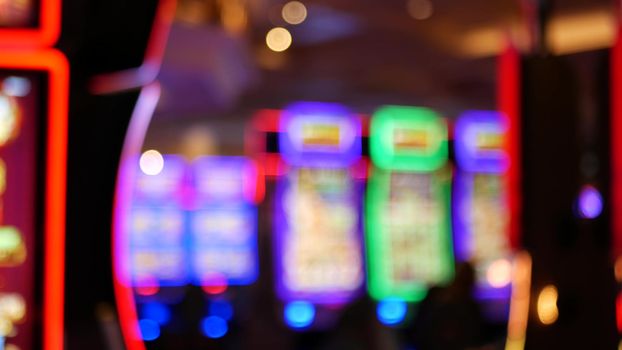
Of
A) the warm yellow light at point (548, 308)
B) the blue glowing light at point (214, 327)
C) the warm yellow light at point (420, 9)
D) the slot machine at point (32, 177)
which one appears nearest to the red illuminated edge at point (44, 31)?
the slot machine at point (32, 177)

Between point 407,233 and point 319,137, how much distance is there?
764 mm

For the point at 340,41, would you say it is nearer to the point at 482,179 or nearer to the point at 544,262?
the point at 482,179

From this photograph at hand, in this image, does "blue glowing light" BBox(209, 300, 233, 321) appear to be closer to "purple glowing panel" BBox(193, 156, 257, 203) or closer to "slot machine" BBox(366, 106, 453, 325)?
"purple glowing panel" BBox(193, 156, 257, 203)

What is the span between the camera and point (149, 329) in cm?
511

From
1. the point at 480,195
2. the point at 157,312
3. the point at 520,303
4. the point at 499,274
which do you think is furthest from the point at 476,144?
the point at 520,303

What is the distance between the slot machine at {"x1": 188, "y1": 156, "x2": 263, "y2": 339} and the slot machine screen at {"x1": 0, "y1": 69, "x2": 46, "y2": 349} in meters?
3.52

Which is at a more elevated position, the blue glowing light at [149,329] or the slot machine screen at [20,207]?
the slot machine screen at [20,207]

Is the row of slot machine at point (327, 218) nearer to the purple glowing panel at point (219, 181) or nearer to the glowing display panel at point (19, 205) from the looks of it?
the purple glowing panel at point (219, 181)

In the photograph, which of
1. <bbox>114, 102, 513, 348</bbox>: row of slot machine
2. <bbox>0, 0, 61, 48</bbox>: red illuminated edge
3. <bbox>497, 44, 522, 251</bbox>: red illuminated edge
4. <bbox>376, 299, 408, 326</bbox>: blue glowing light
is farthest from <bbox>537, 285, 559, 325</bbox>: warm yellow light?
<bbox>376, 299, 408, 326</bbox>: blue glowing light

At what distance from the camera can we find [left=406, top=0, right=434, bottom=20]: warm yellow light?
6500 millimetres

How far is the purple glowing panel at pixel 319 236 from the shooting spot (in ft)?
15.4

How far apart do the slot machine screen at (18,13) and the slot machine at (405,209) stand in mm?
3520

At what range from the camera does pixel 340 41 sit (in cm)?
780

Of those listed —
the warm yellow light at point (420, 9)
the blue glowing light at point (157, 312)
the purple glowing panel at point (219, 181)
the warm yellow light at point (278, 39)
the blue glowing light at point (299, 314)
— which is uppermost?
the warm yellow light at point (420, 9)
